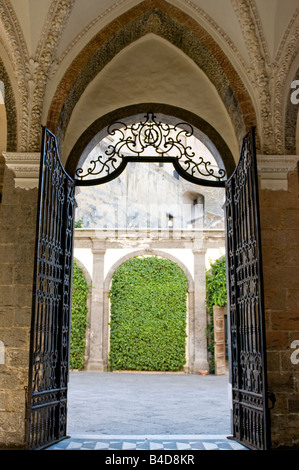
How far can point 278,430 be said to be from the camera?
4.47 metres

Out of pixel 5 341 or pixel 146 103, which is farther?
pixel 146 103

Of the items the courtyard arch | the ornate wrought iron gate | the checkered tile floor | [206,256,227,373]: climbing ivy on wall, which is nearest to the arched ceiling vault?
the ornate wrought iron gate

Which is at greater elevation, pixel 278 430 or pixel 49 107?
pixel 49 107

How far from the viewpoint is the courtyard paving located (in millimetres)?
4691

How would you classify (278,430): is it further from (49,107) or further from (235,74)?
(49,107)

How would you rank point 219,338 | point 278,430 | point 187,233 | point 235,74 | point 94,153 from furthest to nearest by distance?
point 94,153, point 187,233, point 219,338, point 235,74, point 278,430

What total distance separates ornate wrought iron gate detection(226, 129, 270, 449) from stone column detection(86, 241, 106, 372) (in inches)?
371

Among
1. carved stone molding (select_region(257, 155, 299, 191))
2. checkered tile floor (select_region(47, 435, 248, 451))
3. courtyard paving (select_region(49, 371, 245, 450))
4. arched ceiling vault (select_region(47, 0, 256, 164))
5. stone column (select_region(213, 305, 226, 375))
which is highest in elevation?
arched ceiling vault (select_region(47, 0, 256, 164))

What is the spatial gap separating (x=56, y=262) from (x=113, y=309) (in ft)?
32.1

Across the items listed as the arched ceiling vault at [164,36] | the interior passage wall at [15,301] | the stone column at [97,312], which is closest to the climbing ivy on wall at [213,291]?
the stone column at [97,312]

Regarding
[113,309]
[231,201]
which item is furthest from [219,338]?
[231,201]

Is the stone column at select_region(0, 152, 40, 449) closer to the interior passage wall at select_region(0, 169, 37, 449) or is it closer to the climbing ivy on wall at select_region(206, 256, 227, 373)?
→ the interior passage wall at select_region(0, 169, 37, 449)

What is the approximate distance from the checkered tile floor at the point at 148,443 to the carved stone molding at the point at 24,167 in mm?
2705

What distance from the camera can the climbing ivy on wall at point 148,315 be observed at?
1406 cm
